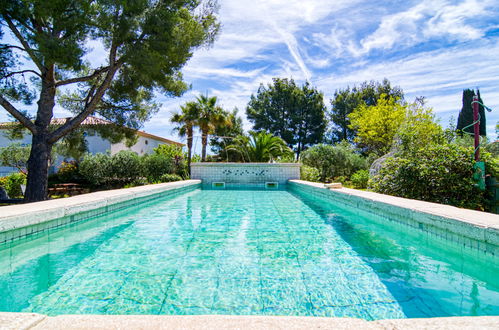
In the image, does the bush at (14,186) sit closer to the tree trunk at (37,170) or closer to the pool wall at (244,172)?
the tree trunk at (37,170)

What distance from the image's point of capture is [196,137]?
696 inches

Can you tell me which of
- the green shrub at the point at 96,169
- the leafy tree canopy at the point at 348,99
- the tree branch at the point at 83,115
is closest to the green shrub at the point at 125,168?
the green shrub at the point at 96,169

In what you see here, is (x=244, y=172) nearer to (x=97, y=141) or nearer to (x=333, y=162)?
(x=333, y=162)

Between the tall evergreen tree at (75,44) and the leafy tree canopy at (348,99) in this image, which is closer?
the tall evergreen tree at (75,44)

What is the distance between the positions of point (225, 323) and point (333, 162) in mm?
14628

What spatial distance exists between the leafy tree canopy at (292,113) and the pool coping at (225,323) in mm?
30522

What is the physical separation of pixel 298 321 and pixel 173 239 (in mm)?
2964

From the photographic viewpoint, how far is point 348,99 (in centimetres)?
3256

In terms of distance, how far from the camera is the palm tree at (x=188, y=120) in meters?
17.2

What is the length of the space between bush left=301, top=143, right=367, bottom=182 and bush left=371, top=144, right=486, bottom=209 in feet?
27.3

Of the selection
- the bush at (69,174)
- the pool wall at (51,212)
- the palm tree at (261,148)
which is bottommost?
the pool wall at (51,212)

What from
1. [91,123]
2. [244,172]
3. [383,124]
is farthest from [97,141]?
[383,124]

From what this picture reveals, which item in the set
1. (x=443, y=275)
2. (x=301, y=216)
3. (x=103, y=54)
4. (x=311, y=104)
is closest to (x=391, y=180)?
(x=301, y=216)

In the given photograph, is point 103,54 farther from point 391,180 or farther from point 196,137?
point 391,180
